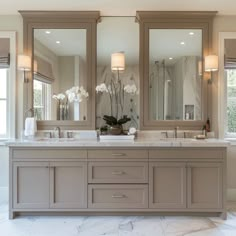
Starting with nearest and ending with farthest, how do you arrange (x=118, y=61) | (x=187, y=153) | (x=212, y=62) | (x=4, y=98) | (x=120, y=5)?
1. (x=187, y=153)
2. (x=120, y=5)
3. (x=212, y=62)
4. (x=118, y=61)
5. (x=4, y=98)

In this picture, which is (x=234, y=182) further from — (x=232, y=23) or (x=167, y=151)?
(x=232, y=23)

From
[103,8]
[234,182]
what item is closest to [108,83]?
[103,8]

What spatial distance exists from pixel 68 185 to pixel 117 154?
25.7 inches

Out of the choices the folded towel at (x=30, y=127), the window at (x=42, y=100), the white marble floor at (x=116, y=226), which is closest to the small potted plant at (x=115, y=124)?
the window at (x=42, y=100)

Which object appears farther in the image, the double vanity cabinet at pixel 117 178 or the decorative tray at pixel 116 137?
the decorative tray at pixel 116 137

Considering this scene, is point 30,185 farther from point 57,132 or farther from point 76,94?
point 76,94

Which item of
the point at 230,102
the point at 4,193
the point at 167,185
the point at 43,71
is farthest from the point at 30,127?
the point at 230,102

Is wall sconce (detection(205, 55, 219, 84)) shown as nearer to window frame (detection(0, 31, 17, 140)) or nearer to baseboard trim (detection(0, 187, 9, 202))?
window frame (detection(0, 31, 17, 140))

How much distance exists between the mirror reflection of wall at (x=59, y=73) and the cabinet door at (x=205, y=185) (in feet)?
5.25

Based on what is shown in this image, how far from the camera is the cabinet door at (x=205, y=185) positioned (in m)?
3.08

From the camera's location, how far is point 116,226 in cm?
293

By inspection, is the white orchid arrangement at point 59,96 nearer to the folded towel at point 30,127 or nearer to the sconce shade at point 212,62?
the folded towel at point 30,127

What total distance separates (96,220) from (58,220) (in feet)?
1.40

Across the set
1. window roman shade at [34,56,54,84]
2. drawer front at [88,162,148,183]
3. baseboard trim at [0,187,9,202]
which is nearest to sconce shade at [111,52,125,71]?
window roman shade at [34,56,54,84]
